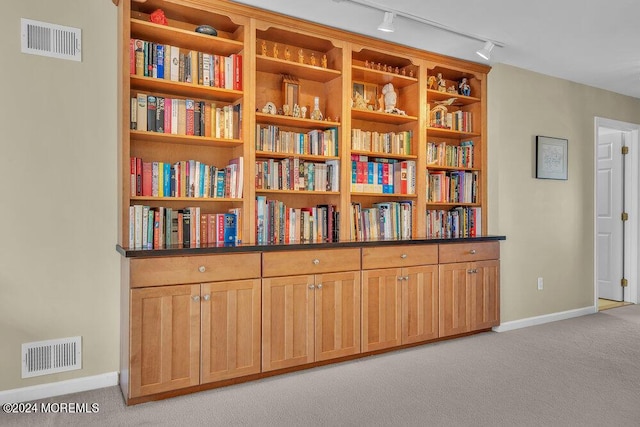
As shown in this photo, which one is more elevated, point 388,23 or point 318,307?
point 388,23

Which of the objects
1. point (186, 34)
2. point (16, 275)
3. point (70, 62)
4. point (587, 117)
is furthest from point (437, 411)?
point (587, 117)

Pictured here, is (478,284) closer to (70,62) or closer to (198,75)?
(198,75)

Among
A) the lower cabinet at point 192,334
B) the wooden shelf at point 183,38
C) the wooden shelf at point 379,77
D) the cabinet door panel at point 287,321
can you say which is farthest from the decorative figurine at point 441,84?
the lower cabinet at point 192,334

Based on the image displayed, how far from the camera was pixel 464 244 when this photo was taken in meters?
3.69

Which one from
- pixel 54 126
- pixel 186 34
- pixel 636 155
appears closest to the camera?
pixel 54 126

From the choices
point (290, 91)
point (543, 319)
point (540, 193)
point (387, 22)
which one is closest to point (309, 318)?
point (290, 91)

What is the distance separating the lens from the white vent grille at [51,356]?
8.11 feet

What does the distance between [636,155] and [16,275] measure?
20.6 ft

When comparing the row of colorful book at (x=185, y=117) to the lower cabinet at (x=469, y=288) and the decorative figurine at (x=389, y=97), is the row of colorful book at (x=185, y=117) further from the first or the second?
the lower cabinet at (x=469, y=288)

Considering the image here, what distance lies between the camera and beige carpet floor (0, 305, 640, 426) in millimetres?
2262

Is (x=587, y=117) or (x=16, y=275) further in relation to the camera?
(x=587, y=117)

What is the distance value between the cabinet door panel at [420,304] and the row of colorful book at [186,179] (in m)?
1.49

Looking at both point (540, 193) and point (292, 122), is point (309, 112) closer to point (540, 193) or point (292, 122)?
point (292, 122)

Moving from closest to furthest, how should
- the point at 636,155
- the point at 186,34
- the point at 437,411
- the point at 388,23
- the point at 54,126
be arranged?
the point at 437,411
the point at 54,126
the point at 186,34
the point at 388,23
the point at 636,155
